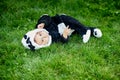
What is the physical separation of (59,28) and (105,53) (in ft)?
3.65

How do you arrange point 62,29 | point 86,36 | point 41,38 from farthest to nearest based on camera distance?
point 62,29
point 86,36
point 41,38

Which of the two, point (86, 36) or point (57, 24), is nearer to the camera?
point (86, 36)

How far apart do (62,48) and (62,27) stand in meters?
0.54

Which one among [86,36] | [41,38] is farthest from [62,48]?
[86,36]

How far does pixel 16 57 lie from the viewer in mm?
5352

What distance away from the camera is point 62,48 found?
558 centimetres

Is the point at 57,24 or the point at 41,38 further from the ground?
the point at 57,24

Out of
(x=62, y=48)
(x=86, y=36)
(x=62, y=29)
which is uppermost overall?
(x=62, y=29)

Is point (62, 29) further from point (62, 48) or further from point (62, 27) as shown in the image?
point (62, 48)

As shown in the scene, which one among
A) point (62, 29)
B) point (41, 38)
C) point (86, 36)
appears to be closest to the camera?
point (41, 38)

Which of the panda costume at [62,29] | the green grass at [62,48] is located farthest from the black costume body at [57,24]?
the green grass at [62,48]

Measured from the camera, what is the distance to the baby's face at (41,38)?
552cm

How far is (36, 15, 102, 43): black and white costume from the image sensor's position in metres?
5.78

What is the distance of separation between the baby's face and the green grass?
0.15m
